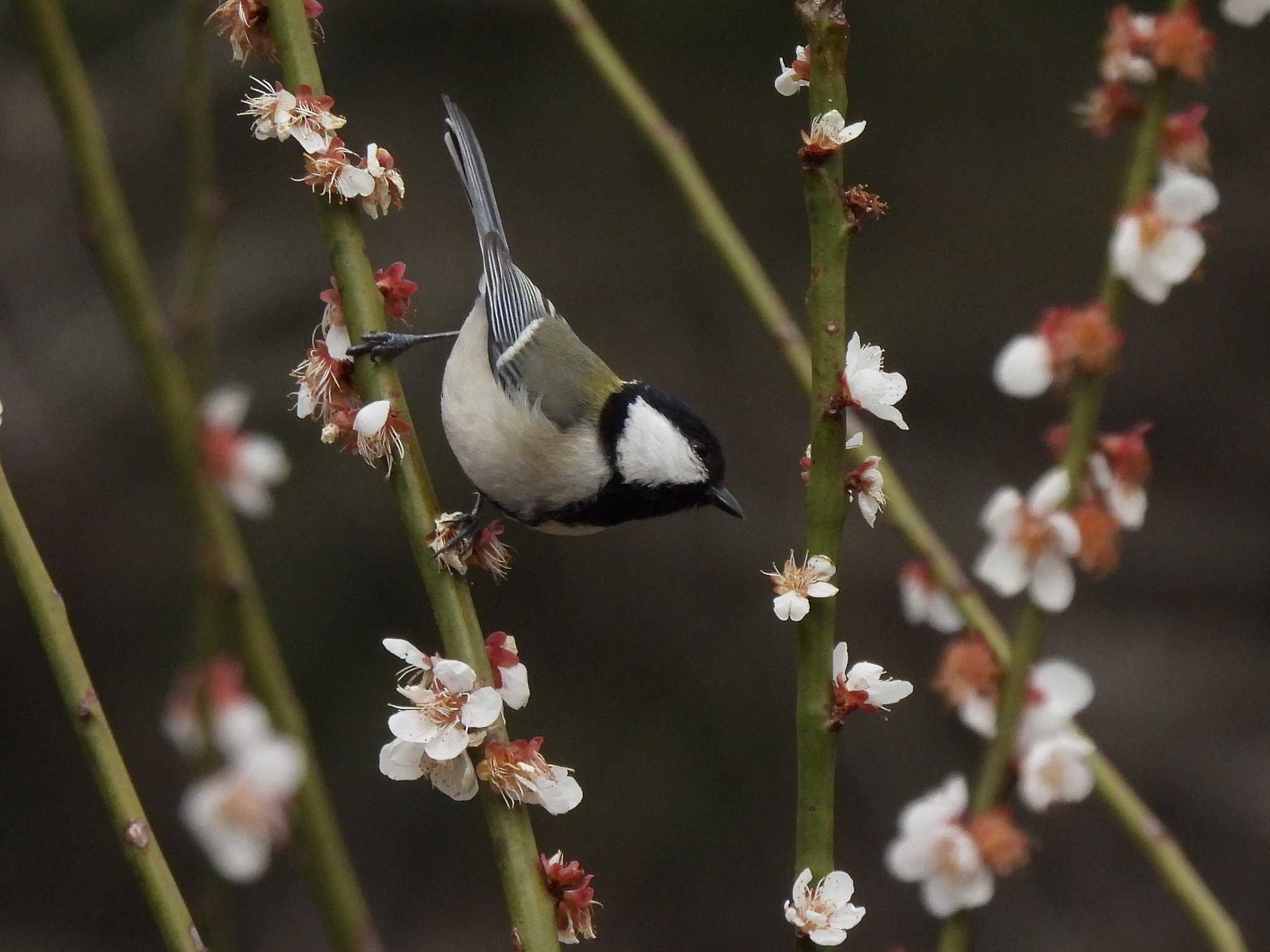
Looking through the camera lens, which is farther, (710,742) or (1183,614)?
(710,742)

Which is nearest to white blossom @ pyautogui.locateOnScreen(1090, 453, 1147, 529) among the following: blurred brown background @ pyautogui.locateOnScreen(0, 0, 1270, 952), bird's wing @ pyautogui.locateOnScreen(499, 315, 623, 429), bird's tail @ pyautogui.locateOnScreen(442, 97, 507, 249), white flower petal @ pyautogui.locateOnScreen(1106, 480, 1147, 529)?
white flower petal @ pyautogui.locateOnScreen(1106, 480, 1147, 529)

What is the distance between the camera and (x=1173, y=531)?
14.5 feet

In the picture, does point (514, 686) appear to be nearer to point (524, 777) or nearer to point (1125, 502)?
point (524, 777)

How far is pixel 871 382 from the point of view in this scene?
86 cm

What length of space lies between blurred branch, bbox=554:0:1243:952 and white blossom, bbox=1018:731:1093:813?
0.21ft

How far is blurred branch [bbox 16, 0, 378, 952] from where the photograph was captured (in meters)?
0.64

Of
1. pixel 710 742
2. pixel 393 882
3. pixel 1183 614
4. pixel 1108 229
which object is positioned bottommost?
pixel 393 882

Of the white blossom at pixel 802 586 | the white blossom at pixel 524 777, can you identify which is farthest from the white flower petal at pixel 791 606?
the white blossom at pixel 524 777

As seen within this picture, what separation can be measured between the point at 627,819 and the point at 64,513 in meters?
2.11

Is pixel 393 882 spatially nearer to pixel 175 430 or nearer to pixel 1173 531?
pixel 1173 531

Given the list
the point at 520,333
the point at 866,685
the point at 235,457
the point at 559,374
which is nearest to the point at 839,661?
the point at 866,685

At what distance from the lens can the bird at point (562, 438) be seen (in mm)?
1974

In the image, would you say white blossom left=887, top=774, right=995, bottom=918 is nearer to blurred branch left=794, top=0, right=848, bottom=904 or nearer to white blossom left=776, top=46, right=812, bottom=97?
blurred branch left=794, top=0, right=848, bottom=904

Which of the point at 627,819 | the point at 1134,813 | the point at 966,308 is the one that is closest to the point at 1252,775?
the point at 966,308
